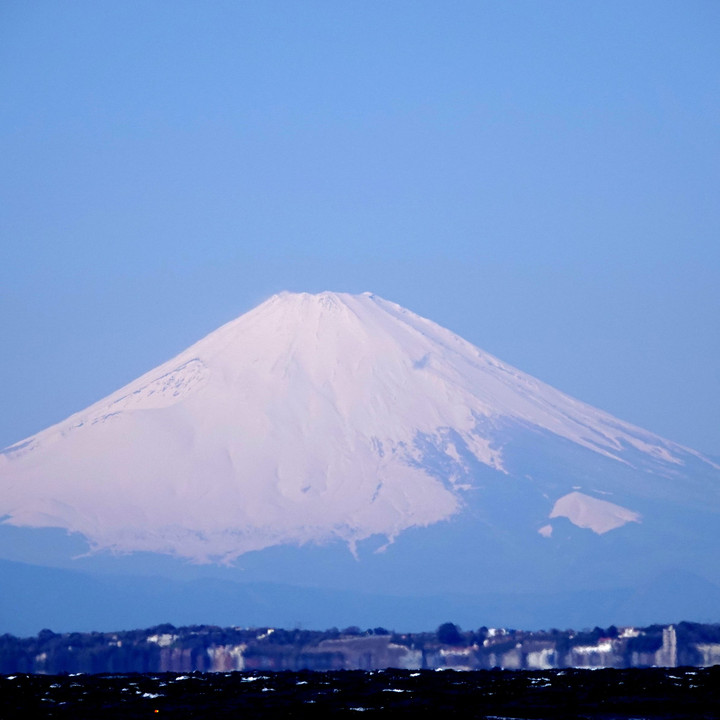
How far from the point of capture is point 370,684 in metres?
86.6

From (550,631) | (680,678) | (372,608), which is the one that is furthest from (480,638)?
(680,678)

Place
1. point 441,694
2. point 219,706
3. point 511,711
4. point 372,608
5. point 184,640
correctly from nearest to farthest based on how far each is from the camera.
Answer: point 511,711
point 219,706
point 441,694
point 184,640
point 372,608

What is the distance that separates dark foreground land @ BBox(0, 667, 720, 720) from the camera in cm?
5862

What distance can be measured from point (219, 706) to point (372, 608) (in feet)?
434

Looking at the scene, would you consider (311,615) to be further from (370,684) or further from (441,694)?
(441,694)

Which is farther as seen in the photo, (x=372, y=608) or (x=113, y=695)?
(x=372, y=608)

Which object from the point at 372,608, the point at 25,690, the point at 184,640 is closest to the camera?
the point at 25,690

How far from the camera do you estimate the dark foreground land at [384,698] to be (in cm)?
5862

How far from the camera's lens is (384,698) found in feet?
227

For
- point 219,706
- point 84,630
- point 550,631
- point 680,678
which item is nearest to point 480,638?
point 550,631

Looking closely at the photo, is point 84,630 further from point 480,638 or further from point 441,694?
point 441,694

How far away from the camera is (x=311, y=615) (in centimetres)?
19725

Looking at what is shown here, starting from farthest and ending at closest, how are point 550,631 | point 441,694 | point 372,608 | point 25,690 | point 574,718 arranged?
point 372,608 → point 550,631 → point 25,690 → point 441,694 → point 574,718

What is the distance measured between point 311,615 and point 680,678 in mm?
113440
